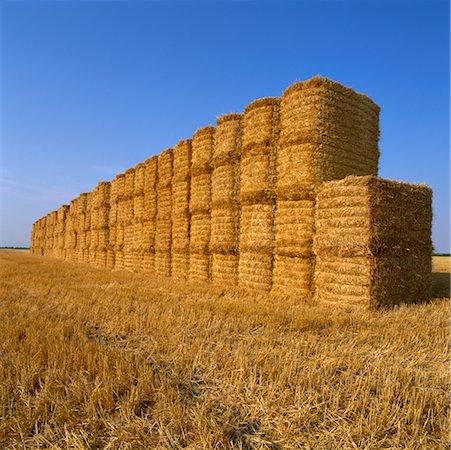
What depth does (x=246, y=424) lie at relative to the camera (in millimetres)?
2537

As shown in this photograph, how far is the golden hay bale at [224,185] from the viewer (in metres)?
10.2

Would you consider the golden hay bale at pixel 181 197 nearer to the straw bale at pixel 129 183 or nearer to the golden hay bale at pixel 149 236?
the golden hay bale at pixel 149 236

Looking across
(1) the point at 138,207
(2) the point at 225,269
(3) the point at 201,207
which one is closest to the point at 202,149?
(3) the point at 201,207

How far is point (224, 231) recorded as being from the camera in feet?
33.6

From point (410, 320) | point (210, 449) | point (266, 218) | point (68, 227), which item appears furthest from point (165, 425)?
point (68, 227)

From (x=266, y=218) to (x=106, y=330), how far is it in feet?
17.2

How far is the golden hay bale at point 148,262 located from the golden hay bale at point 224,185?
4.87 meters

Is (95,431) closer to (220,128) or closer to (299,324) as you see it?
(299,324)

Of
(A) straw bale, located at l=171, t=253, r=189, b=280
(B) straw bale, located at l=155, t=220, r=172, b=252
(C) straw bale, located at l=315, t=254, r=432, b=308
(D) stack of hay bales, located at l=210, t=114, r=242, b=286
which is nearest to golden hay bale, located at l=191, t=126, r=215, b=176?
(D) stack of hay bales, located at l=210, t=114, r=242, b=286

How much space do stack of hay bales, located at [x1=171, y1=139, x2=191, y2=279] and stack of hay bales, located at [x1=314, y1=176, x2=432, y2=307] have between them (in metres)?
5.71

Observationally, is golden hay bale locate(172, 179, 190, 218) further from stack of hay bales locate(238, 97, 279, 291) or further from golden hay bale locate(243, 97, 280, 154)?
golden hay bale locate(243, 97, 280, 154)

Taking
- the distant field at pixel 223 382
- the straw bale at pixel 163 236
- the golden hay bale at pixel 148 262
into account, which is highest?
the straw bale at pixel 163 236

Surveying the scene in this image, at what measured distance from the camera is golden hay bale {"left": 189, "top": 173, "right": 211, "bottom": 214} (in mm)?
11281

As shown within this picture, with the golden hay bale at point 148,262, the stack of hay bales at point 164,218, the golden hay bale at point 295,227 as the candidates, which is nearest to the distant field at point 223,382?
the golden hay bale at point 295,227
